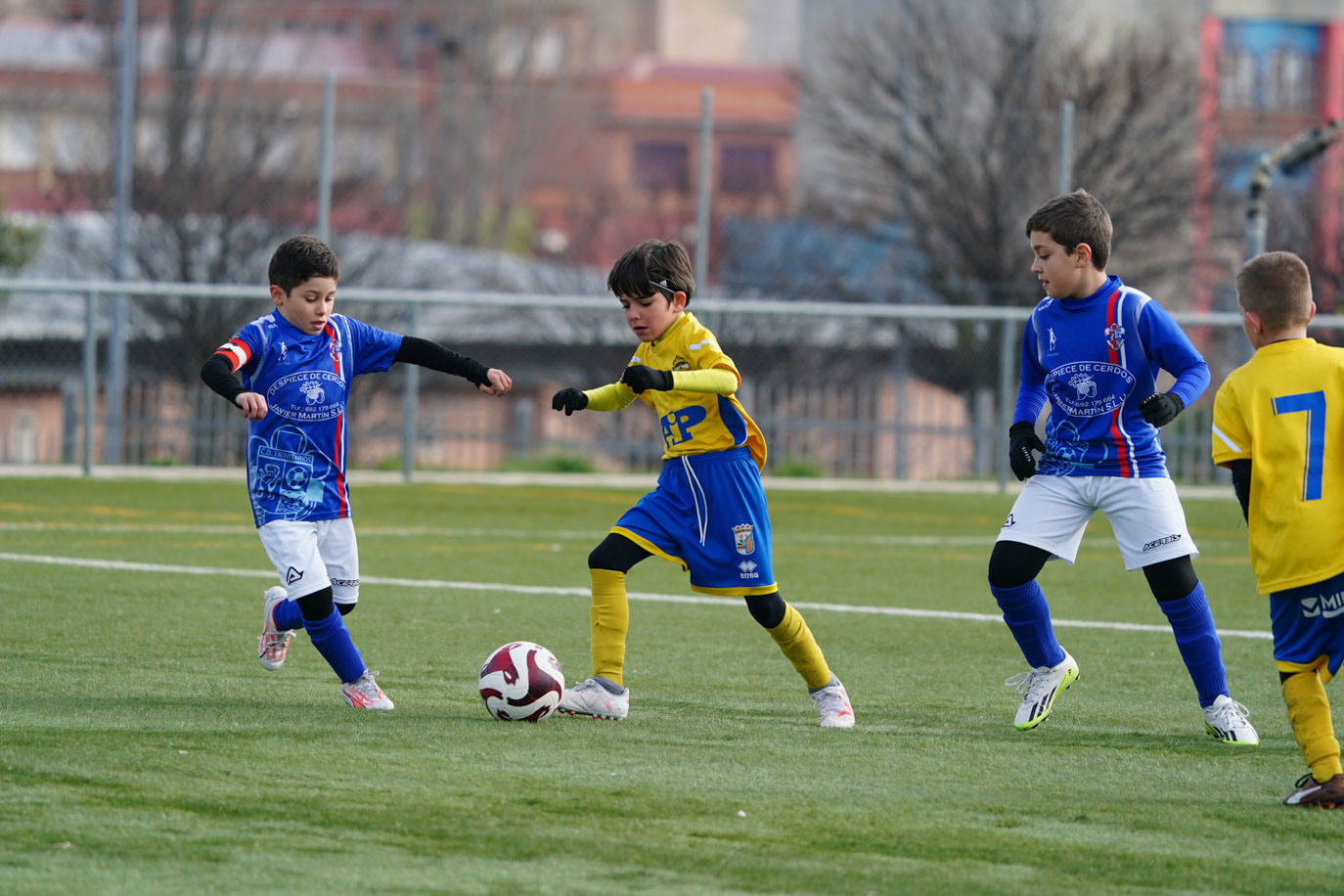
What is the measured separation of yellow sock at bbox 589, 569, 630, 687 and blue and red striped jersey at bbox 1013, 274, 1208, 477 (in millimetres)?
1451

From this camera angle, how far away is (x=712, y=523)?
5.99m

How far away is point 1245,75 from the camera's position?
108 feet

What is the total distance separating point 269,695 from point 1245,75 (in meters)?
29.8

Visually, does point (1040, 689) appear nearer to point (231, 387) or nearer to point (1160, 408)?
point (1160, 408)

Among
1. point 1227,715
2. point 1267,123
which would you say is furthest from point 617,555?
point 1267,123

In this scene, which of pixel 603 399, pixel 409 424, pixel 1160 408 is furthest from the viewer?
pixel 409 424

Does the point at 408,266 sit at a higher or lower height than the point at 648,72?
lower

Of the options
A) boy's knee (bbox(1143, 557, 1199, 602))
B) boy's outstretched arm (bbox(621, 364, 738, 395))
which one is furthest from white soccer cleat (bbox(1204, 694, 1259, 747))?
boy's outstretched arm (bbox(621, 364, 738, 395))

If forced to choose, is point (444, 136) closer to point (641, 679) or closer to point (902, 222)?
point (902, 222)

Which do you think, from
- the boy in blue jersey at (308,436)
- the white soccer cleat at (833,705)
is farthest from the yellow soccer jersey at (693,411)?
the white soccer cleat at (833,705)

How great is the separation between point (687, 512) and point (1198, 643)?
5.46 ft

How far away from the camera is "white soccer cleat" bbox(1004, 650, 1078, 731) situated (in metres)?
5.97

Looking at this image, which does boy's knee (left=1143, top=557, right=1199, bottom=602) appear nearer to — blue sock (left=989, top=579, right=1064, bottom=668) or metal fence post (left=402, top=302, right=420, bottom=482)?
blue sock (left=989, top=579, right=1064, bottom=668)

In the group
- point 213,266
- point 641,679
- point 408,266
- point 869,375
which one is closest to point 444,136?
point 408,266
